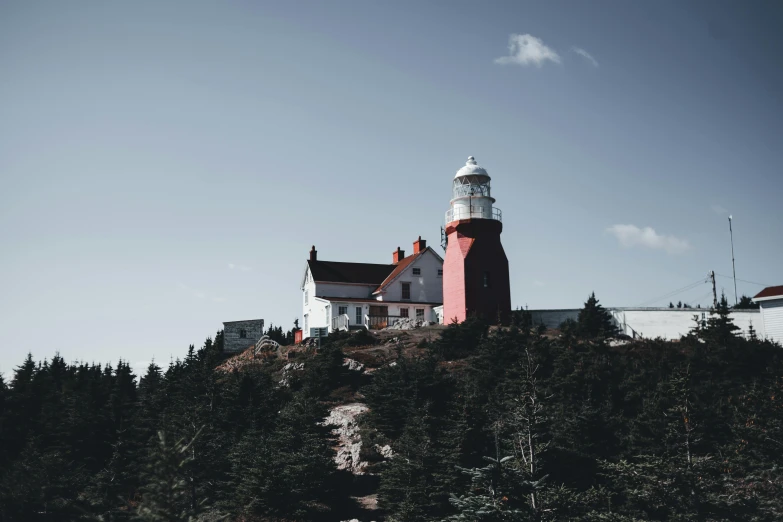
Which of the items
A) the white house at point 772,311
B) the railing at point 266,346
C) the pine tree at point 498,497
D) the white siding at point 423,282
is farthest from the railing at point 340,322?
the pine tree at point 498,497

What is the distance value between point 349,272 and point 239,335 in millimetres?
11138

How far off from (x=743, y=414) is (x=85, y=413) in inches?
1374

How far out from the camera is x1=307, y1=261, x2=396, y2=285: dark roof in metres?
52.8

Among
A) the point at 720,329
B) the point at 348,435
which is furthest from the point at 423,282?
the point at 720,329

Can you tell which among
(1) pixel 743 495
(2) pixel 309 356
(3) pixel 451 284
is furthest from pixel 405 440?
(3) pixel 451 284

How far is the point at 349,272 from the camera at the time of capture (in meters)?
54.4

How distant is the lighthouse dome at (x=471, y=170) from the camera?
144 feet

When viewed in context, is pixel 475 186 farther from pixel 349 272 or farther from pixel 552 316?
pixel 349 272

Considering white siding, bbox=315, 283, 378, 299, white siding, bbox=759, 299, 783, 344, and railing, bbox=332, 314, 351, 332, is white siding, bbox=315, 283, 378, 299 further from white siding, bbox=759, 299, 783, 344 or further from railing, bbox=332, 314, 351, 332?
white siding, bbox=759, 299, 783, 344

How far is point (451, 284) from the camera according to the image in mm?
45031

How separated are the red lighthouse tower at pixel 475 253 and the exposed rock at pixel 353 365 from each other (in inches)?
364

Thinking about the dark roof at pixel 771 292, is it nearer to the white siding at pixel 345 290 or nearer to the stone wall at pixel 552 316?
the stone wall at pixel 552 316

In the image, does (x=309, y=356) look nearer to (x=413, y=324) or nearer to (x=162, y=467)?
(x=413, y=324)

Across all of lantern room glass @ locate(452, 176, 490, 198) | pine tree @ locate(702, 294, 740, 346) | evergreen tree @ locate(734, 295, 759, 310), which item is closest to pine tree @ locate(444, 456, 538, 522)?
pine tree @ locate(702, 294, 740, 346)
